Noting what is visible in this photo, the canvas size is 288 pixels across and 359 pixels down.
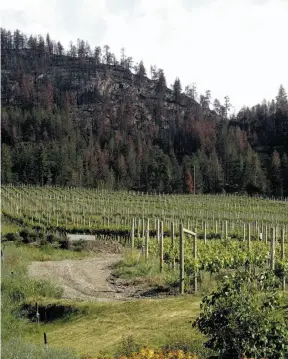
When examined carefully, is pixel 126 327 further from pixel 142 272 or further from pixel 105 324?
pixel 142 272

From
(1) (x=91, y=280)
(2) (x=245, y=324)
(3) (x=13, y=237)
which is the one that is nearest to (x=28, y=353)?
(2) (x=245, y=324)

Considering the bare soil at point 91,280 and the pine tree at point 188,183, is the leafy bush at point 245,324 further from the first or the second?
the pine tree at point 188,183

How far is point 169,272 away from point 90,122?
336ft

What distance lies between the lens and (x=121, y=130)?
112438 mm

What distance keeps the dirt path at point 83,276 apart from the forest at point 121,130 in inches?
2024

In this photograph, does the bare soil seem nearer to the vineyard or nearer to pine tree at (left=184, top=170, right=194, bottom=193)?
the vineyard

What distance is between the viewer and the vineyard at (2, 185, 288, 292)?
15.2 meters

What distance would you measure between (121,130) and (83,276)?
312 feet

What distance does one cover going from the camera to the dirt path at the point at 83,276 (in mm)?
15156

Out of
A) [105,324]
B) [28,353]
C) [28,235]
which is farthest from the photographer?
[28,235]

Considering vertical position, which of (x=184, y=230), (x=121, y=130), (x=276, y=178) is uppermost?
(x=121, y=130)

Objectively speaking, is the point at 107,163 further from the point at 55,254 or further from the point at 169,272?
the point at 169,272

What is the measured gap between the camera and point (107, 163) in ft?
290

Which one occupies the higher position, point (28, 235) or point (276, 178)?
point (276, 178)
